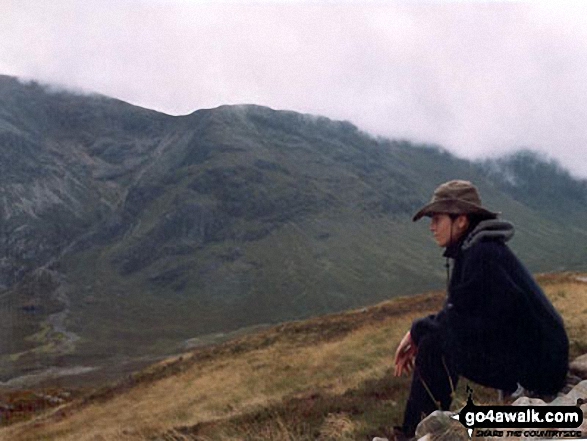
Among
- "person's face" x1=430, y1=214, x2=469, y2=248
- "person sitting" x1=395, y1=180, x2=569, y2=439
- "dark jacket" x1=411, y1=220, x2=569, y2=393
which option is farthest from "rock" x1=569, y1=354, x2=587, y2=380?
"person's face" x1=430, y1=214, x2=469, y2=248

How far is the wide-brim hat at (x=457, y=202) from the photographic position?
227 inches

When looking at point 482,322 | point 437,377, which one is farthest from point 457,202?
point 437,377

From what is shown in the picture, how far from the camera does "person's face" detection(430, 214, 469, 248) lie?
231 inches

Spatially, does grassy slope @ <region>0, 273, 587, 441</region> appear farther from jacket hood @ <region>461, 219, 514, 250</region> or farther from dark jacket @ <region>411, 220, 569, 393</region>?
jacket hood @ <region>461, 219, 514, 250</region>

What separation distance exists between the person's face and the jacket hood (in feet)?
0.48

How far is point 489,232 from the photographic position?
5.58m

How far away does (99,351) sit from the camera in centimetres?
19962

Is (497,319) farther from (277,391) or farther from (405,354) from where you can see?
(277,391)

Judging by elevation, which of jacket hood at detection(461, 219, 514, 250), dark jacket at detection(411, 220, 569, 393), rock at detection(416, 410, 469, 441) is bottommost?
rock at detection(416, 410, 469, 441)

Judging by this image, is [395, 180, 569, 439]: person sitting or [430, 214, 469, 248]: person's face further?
[430, 214, 469, 248]: person's face

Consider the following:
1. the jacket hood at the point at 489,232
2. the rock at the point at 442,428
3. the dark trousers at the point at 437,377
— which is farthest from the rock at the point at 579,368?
the rock at the point at 442,428

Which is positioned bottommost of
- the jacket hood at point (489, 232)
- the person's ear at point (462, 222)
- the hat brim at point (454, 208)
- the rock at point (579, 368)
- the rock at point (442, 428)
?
the rock at point (579, 368)

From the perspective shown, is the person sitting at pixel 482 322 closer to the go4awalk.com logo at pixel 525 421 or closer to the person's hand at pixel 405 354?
the person's hand at pixel 405 354

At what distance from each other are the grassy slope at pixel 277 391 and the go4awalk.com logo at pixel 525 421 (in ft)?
4.63
